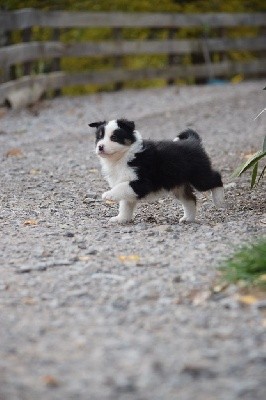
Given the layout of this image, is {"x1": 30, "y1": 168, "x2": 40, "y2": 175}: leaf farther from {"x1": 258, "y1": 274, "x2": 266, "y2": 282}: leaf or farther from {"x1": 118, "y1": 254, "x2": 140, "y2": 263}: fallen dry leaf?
{"x1": 258, "y1": 274, "x2": 266, "y2": 282}: leaf

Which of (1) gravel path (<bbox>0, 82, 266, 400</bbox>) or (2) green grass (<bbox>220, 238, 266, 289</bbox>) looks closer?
(1) gravel path (<bbox>0, 82, 266, 400</bbox>)

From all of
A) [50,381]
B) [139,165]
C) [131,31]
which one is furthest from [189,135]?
[131,31]

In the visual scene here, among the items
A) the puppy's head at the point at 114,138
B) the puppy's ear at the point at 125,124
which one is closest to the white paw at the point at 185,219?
the puppy's head at the point at 114,138

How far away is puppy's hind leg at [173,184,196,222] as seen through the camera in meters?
7.29

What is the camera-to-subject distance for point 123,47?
61.9 ft

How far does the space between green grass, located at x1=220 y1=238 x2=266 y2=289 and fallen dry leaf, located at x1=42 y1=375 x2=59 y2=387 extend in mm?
1441

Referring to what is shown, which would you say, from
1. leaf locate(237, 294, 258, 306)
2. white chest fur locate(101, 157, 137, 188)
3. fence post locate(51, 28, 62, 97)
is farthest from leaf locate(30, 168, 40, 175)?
fence post locate(51, 28, 62, 97)

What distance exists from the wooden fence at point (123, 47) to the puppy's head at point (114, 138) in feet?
26.4

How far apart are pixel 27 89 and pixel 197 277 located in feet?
36.0

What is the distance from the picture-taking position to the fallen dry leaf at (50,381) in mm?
3809

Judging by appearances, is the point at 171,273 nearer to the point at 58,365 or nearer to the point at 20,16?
the point at 58,365

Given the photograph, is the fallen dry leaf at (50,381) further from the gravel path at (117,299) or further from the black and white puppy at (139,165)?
the black and white puppy at (139,165)

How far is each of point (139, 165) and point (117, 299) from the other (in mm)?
2334

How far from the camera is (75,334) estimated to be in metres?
4.39
